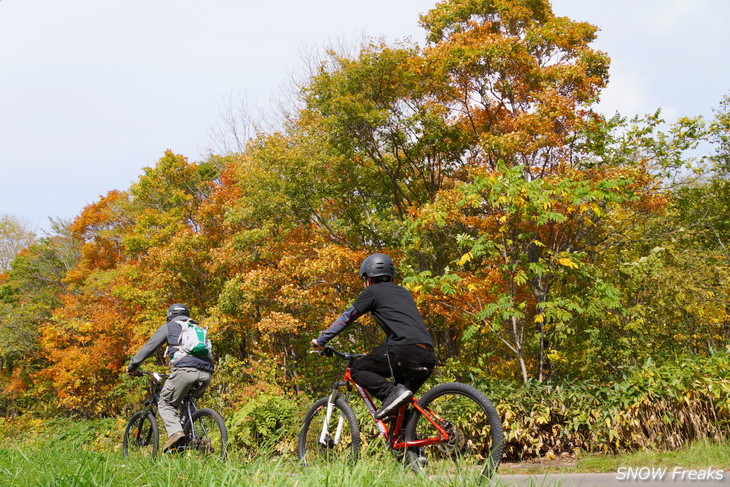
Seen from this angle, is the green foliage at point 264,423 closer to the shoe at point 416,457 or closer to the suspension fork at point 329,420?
the suspension fork at point 329,420

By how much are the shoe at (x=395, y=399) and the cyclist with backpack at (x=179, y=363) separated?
7.99 feet

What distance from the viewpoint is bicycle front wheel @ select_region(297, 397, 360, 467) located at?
14.6 ft

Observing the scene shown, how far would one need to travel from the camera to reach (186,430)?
18.6ft

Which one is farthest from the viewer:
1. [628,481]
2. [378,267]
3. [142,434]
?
[142,434]

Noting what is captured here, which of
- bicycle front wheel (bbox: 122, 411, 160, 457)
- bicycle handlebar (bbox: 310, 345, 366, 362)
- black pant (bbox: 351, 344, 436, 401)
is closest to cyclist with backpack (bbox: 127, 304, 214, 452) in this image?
bicycle front wheel (bbox: 122, 411, 160, 457)

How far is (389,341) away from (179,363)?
2.79 metres

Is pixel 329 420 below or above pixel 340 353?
below

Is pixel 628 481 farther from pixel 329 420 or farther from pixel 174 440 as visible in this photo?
pixel 174 440

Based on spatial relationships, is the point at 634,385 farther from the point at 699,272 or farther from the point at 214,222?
the point at 214,222

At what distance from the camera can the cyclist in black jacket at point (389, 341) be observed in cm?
400

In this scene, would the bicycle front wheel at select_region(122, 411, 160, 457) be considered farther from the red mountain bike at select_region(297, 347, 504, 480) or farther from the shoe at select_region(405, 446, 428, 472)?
the shoe at select_region(405, 446, 428, 472)

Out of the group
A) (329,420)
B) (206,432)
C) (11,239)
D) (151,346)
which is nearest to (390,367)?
(329,420)
